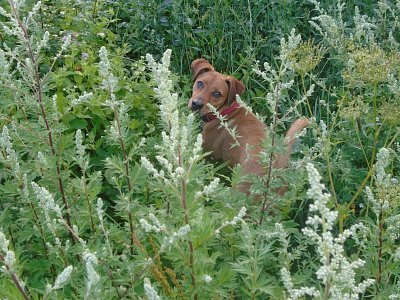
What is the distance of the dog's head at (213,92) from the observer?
426 centimetres

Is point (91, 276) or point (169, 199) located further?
point (169, 199)

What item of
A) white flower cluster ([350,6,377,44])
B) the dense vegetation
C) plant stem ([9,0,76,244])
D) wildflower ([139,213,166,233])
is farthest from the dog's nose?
wildflower ([139,213,166,233])

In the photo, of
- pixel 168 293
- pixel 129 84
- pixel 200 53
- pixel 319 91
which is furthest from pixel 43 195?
pixel 200 53

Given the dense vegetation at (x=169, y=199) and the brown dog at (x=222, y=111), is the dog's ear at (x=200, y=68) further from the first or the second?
the dense vegetation at (x=169, y=199)

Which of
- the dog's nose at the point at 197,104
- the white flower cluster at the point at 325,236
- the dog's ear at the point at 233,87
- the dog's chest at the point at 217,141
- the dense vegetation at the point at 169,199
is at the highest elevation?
the white flower cluster at the point at 325,236

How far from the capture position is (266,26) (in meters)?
5.40

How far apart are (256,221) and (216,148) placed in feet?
4.99

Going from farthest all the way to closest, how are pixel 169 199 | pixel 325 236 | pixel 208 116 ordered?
pixel 208 116
pixel 169 199
pixel 325 236

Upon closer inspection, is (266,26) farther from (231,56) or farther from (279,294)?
(279,294)

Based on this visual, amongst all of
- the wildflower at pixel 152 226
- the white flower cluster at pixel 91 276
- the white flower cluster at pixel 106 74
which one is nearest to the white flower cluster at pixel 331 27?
the white flower cluster at pixel 106 74

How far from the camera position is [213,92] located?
4.28m

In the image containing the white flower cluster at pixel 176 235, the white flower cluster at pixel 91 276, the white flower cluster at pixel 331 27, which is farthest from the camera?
the white flower cluster at pixel 331 27

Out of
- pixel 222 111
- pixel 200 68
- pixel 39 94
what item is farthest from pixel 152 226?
pixel 200 68

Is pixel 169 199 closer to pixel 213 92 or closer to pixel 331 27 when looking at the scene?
pixel 331 27
